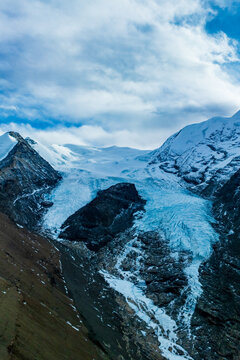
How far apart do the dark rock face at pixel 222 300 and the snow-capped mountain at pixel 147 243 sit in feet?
0.49

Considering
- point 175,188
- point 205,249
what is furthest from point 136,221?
point 175,188

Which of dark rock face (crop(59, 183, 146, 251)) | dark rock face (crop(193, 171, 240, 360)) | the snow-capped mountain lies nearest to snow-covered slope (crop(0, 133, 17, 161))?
the snow-capped mountain

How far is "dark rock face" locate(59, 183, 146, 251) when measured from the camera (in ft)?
217

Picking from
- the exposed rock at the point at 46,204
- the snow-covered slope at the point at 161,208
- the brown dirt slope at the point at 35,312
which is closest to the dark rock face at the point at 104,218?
the snow-covered slope at the point at 161,208

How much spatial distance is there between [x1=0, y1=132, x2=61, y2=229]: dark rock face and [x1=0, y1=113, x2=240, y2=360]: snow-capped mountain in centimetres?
38

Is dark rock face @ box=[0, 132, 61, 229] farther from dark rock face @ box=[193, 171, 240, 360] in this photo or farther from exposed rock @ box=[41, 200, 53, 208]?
dark rock face @ box=[193, 171, 240, 360]

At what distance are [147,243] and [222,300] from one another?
19.6 m

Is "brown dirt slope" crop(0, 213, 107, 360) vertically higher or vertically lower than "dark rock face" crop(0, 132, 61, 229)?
lower

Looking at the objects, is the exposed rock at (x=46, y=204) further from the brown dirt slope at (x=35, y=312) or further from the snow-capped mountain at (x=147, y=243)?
the brown dirt slope at (x=35, y=312)

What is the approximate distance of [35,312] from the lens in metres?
26.5

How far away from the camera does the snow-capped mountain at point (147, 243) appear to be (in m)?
38.6

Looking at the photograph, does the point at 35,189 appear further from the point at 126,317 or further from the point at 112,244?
the point at 126,317

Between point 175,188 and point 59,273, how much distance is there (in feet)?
186

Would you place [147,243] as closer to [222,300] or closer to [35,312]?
[222,300]
